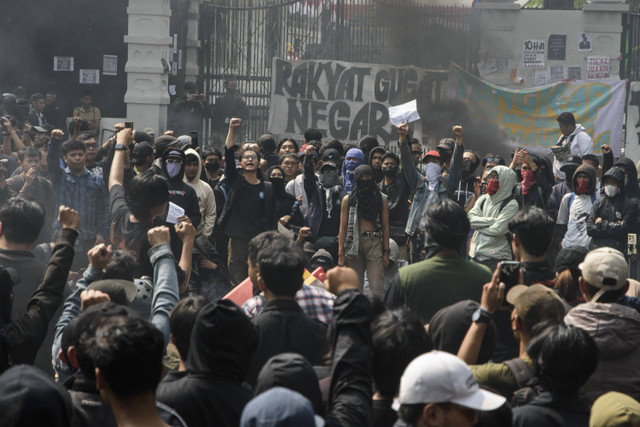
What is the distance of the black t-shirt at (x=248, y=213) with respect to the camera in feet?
27.2

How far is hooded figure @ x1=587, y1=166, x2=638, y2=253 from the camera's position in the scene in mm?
9062

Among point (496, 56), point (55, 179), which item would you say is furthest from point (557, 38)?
point (55, 179)

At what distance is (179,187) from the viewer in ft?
23.9

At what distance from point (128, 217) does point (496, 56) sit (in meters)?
13.3

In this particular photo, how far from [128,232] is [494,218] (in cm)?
409

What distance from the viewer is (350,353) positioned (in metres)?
3.13

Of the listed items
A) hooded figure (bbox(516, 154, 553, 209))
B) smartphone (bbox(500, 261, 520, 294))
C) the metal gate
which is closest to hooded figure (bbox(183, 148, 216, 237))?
hooded figure (bbox(516, 154, 553, 209))

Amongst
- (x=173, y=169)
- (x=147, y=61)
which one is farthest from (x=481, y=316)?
(x=147, y=61)

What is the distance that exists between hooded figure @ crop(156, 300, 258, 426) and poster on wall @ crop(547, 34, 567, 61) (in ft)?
51.3

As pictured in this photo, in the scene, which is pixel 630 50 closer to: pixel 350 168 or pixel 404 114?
pixel 404 114

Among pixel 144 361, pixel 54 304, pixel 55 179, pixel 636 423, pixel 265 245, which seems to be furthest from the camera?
pixel 55 179

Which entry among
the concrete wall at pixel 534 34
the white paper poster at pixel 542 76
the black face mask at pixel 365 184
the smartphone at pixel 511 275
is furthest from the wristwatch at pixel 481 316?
the white paper poster at pixel 542 76

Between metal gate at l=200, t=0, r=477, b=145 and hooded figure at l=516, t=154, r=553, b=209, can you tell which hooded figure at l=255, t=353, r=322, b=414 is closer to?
hooded figure at l=516, t=154, r=553, b=209

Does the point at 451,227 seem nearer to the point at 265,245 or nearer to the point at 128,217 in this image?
the point at 265,245
